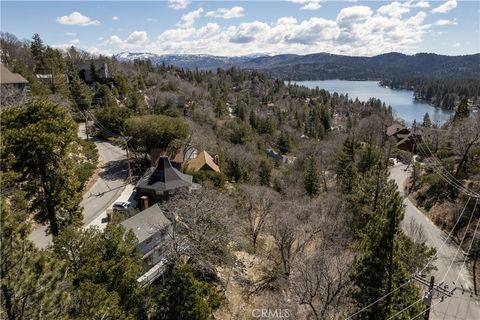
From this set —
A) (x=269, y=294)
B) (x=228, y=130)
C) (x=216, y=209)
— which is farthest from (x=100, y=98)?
(x=269, y=294)

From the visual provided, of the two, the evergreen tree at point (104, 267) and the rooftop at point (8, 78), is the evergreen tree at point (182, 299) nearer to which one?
the evergreen tree at point (104, 267)

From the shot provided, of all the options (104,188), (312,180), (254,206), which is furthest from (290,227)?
(104,188)

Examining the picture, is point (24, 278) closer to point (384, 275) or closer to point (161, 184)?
point (384, 275)

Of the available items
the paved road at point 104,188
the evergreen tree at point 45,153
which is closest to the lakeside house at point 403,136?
the paved road at point 104,188

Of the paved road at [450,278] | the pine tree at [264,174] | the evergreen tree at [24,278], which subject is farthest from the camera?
the pine tree at [264,174]

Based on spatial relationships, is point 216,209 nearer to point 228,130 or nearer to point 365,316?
point 365,316

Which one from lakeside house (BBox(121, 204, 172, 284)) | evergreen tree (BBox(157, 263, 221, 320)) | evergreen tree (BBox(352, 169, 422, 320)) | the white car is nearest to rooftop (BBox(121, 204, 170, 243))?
lakeside house (BBox(121, 204, 172, 284))

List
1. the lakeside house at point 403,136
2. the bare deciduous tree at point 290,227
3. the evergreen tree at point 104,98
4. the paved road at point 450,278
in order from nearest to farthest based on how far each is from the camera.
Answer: the paved road at point 450,278, the bare deciduous tree at point 290,227, the evergreen tree at point 104,98, the lakeside house at point 403,136
